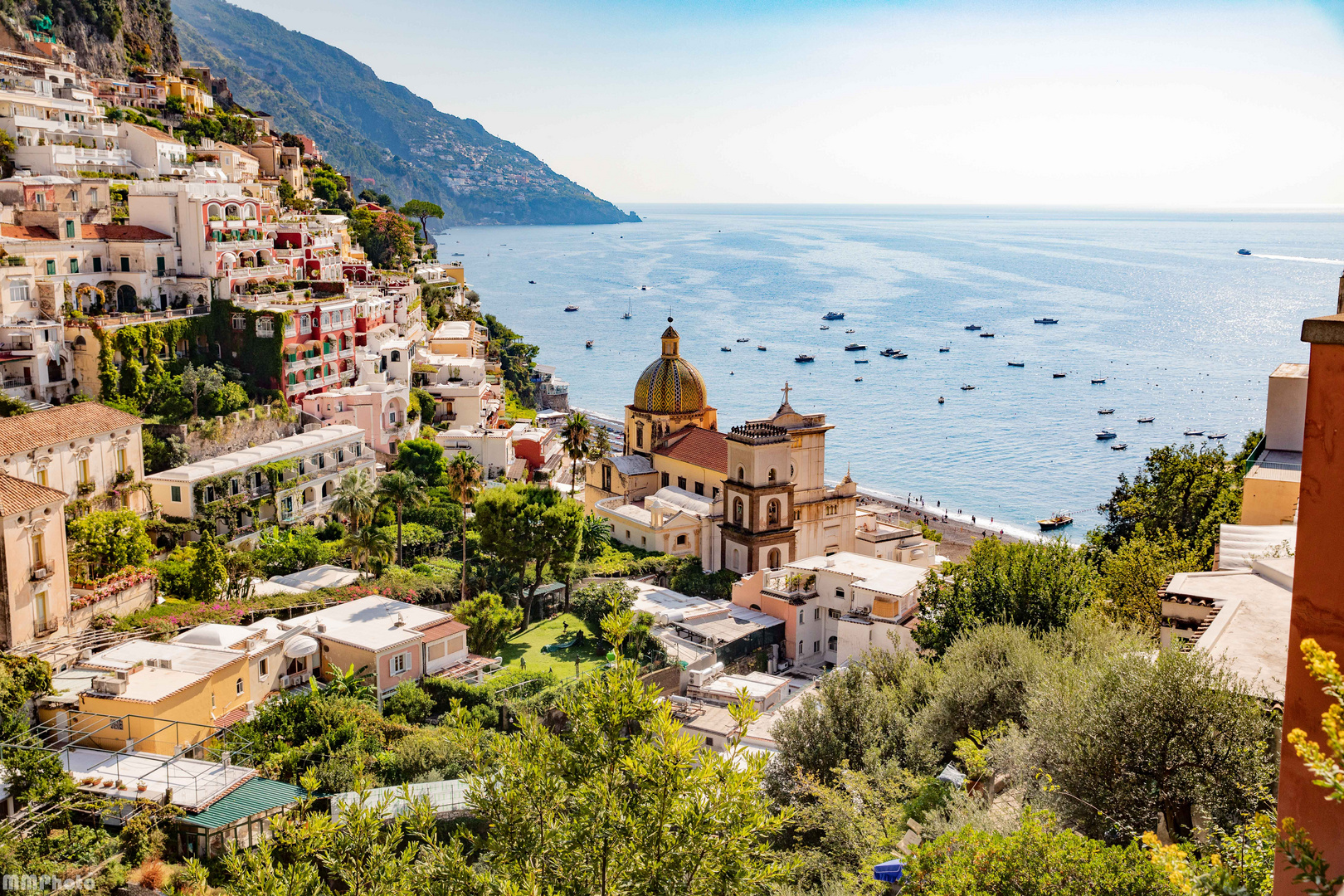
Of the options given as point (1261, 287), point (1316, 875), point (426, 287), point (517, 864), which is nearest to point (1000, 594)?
point (517, 864)

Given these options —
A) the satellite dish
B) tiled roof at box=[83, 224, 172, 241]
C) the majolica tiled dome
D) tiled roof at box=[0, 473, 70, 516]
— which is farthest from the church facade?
tiled roof at box=[0, 473, 70, 516]

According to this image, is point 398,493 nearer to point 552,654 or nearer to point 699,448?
point 552,654

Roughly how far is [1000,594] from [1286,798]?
17.0 metres

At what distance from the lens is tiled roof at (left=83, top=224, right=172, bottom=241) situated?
133 ft

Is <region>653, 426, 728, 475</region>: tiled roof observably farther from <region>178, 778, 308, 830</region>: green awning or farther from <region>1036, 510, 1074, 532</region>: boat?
<region>1036, 510, 1074, 532</region>: boat

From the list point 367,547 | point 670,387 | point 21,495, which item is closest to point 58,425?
point 21,495

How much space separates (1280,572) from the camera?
53.8ft

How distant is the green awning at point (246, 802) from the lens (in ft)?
58.1

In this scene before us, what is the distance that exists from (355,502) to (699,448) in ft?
51.2

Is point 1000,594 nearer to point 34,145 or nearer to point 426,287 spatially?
point 34,145

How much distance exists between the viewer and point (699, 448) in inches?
1756

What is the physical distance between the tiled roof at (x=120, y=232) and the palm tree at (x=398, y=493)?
14639 millimetres

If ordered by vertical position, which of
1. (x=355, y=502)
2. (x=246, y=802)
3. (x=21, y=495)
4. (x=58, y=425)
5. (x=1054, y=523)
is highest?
(x=58, y=425)

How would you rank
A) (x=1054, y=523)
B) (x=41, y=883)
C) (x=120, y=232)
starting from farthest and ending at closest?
(x=1054, y=523)
(x=120, y=232)
(x=41, y=883)
